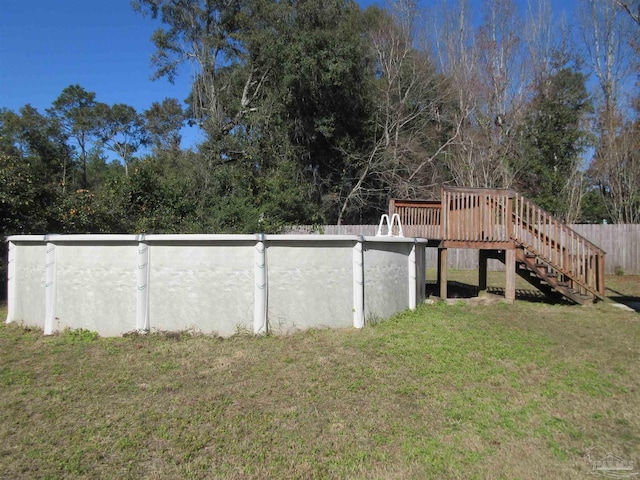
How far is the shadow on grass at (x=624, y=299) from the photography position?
9745 mm

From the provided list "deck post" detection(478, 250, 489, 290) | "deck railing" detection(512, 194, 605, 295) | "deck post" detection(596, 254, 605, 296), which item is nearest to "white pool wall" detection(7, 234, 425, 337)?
"deck railing" detection(512, 194, 605, 295)

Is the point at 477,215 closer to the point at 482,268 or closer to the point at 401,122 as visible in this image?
the point at 482,268

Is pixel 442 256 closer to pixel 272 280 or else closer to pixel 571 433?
pixel 272 280

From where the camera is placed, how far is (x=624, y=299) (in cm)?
1091

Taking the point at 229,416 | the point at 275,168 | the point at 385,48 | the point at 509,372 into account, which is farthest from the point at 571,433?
the point at 385,48

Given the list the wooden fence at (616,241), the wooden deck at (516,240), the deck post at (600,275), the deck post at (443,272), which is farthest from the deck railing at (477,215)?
the wooden fence at (616,241)

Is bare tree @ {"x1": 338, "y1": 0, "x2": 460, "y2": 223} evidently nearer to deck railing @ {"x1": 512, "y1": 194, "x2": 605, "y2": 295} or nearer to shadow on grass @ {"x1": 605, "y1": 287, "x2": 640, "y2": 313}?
shadow on grass @ {"x1": 605, "y1": 287, "x2": 640, "y2": 313}

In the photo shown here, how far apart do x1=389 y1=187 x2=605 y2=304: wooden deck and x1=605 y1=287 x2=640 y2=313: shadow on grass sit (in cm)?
79

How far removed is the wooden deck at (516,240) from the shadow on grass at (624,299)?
0.79 m

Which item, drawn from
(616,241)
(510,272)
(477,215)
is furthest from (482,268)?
(616,241)

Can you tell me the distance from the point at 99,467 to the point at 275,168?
18.4 m

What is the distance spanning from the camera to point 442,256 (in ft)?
33.8

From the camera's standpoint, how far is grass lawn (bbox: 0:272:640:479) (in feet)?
9.82

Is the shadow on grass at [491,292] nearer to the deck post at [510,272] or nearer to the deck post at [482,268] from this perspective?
the deck post at [482,268]
